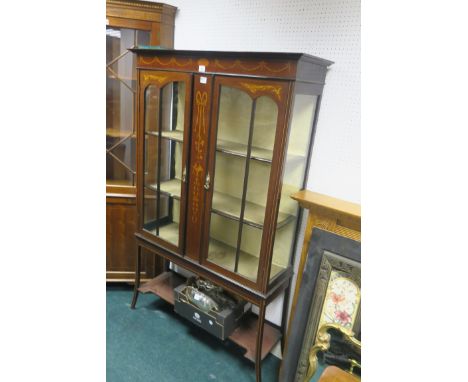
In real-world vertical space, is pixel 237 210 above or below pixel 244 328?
above

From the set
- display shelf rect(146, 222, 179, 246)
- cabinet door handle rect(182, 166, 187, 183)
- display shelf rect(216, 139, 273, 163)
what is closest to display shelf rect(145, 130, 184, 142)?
cabinet door handle rect(182, 166, 187, 183)

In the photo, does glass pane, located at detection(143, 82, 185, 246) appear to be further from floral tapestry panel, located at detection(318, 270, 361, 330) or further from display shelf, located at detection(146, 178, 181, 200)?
floral tapestry panel, located at detection(318, 270, 361, 330)

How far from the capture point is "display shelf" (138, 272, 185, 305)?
7.39 ft

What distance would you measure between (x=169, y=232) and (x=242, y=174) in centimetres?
63

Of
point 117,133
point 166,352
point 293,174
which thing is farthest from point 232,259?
point 117,133

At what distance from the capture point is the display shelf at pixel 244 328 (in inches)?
74.0

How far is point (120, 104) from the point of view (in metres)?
2.22

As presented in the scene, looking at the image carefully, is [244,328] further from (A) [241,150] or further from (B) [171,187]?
(A) [241,150]
